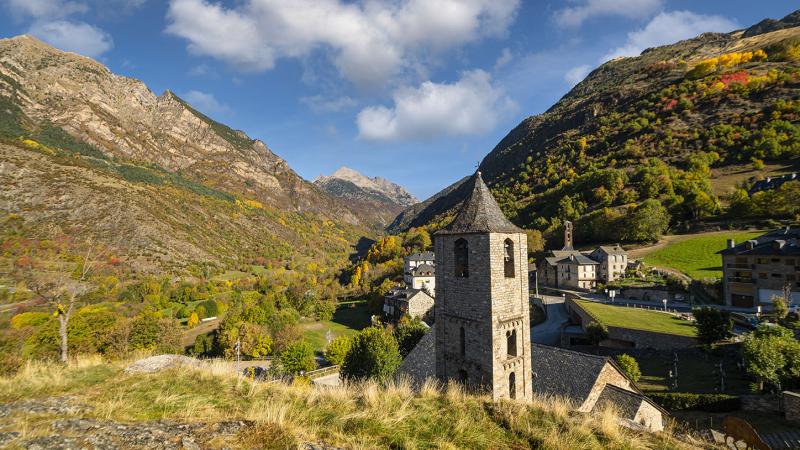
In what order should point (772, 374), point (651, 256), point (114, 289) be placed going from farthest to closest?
point (114, 289)
point (651, 256)
point (772, 374)

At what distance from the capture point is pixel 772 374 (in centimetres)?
1916

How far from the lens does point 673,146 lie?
95.8 metres

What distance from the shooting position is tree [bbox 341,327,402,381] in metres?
29.0

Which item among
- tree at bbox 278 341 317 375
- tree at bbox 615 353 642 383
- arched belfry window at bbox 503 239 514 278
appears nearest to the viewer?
arched belfry window at bbox 503 239 514 278

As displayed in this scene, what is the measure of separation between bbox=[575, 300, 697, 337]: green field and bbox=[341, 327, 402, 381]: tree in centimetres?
2120

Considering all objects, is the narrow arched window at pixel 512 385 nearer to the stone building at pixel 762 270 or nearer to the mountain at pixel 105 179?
the stone building at pixel 762 270

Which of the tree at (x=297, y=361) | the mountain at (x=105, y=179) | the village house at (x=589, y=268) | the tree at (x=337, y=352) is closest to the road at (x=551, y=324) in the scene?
the village house at (x=589, y=268)

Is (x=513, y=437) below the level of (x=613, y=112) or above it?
below

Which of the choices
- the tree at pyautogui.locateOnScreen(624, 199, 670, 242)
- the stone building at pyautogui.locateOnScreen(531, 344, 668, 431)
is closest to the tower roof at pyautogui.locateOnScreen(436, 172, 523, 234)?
the stone building at pyautogui.locateOnScreen(531, 344, 668, 431)

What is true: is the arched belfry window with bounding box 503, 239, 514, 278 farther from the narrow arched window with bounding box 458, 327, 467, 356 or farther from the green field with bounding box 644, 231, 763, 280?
the green field with bounding box 644, 231, 763, 280

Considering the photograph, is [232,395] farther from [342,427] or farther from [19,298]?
[19,298]

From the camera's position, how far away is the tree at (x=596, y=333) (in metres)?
32.7

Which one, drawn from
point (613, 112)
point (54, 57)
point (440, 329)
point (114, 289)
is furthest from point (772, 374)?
point (54, 57)

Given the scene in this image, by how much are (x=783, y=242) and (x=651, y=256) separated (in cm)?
2041
